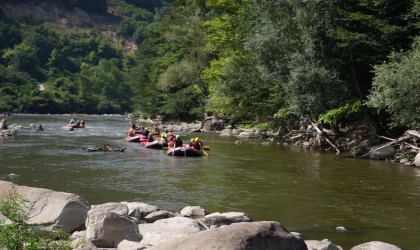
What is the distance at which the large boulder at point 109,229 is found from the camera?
28.3ft

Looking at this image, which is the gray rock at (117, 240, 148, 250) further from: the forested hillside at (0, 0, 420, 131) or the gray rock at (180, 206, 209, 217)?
the forested hillside at (0, 0, 420, 131)

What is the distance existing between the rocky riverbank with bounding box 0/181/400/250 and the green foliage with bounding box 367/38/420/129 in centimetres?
1077

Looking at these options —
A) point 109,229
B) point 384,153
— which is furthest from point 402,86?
point 109,229

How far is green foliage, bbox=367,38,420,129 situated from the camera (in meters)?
18.8

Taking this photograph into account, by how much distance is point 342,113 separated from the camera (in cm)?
2656

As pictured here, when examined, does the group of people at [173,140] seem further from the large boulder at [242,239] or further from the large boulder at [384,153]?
the large boulder at [242,239]

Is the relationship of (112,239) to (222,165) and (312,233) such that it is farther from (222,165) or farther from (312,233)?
(222,165)

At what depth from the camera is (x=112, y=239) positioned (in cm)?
865

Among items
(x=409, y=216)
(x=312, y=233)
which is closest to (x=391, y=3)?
(x=409, y=216)

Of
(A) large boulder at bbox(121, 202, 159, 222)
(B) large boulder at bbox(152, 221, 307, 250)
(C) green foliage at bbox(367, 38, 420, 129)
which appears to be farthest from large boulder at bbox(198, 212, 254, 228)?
(C) green foliage at bbox(367, 38, 420, 129)

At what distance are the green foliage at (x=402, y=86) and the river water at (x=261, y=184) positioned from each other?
2.14m

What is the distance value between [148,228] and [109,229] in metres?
0.79

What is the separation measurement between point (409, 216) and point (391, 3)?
1300 cm

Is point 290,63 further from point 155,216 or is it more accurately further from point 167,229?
point 167,229
